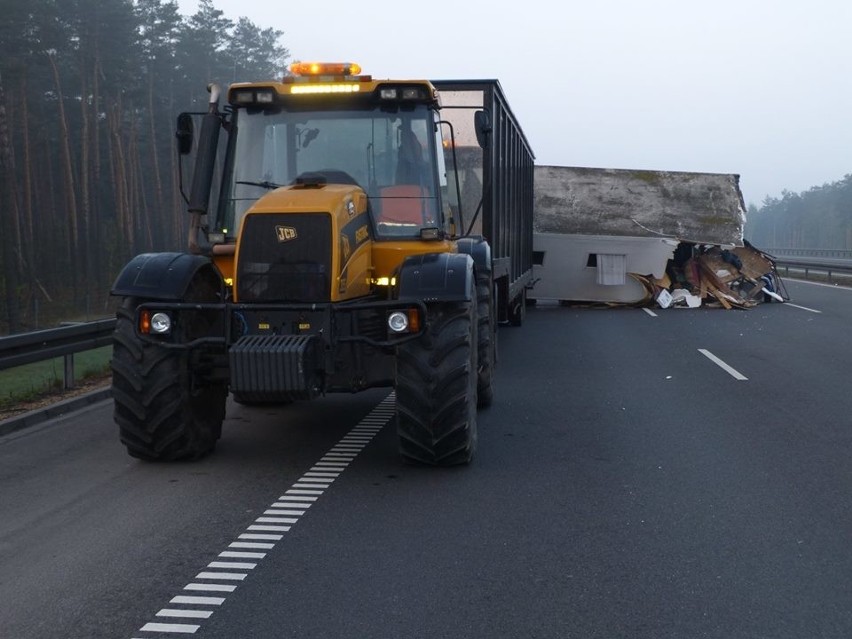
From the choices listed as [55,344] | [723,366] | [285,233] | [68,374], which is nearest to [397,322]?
[285,233]

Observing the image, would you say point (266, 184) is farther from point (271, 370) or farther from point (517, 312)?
point (517, 312)

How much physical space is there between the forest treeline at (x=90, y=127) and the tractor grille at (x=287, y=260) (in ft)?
86.9

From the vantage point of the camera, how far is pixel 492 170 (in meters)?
12.8

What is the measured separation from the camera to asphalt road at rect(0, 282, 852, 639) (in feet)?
14.8

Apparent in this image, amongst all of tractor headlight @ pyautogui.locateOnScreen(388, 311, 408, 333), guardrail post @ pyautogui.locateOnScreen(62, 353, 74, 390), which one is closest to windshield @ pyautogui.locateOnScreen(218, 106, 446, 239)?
tractor headlight @ pyautogui.locateOnScreen(388, 311, 408, 333)

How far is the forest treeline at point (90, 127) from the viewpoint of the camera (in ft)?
131

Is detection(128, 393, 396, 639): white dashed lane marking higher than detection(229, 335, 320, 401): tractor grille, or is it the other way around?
detection(229, 335, 320, 401): tractor grille

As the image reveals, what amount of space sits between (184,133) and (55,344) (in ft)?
12.7

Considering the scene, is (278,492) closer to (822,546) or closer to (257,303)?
(257,303)

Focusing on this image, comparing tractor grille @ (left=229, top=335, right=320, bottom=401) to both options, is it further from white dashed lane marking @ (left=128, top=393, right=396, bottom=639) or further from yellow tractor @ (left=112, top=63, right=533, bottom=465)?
white dashed lane marking @ (left=128, top=393, right=396, bottom=639)

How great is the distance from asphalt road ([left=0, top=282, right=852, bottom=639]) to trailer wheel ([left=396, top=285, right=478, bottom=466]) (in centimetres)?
22

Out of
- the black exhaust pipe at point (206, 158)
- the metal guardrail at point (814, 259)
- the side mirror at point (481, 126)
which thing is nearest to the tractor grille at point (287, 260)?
the black exhaust pipe at point (206, 158)

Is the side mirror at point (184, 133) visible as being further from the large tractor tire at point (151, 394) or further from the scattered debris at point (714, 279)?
the scattered debris at point (714, 279)

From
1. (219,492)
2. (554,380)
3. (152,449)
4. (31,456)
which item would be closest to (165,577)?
(219,492)
